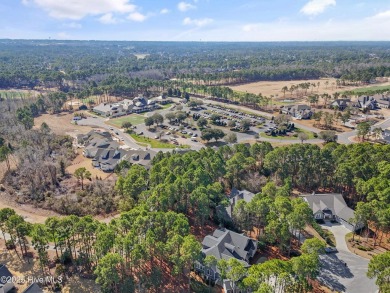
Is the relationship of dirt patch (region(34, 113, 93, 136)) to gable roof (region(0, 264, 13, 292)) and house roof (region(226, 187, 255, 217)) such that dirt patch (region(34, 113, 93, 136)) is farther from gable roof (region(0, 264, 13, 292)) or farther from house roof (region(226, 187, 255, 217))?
gable roof (region(0, 264, 13, 292))

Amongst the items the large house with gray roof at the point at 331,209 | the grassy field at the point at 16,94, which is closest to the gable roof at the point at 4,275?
the large house with gray roof at the point at 331,209

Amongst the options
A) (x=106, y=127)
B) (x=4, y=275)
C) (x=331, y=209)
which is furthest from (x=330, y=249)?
(x=106, y=127)

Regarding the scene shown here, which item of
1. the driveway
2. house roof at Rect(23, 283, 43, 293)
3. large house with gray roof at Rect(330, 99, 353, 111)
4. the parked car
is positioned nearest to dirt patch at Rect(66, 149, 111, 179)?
house roof at Rect(23, 283, 43, 293)

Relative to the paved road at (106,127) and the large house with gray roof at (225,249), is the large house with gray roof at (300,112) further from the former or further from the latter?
A: the large house with gray roof at (225,249)

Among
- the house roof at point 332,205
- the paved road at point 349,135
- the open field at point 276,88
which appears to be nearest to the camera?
the house roof at point 332,205

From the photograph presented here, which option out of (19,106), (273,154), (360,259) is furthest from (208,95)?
(360,259)

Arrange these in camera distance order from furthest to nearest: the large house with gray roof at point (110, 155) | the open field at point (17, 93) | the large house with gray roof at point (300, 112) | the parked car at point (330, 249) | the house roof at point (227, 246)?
the open field at point (17, 93), the large house with gray roof at point (300, 112), the large house with gray roof at point (110, 155), the parked car at point (330, 249), the house roof at point (227, 246)
